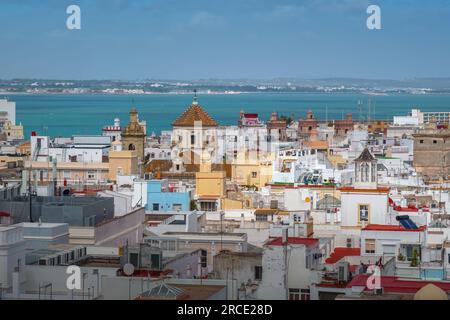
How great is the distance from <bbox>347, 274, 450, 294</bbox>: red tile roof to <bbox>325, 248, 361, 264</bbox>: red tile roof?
289 cm

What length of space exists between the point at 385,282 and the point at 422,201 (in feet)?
42.6

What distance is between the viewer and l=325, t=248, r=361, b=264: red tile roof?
17.6 m

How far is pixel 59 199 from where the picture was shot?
69.3 feet

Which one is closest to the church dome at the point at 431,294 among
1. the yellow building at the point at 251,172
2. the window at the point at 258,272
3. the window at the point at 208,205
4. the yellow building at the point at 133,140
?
the window at the point at 258,272

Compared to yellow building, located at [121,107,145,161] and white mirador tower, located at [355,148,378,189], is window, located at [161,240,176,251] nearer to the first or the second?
white mirador tower, located at [355,148,378,189]

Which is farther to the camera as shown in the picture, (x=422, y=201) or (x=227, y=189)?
(x=227, y=189)

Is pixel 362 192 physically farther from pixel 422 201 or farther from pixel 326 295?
pixel 326 295

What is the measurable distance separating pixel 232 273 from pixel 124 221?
4.51 m

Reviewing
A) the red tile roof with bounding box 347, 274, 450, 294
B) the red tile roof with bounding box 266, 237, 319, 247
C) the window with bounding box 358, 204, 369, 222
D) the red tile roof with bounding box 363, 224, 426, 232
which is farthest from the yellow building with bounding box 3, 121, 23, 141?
the red tile roof with bounding box 347, 274, 450, 294

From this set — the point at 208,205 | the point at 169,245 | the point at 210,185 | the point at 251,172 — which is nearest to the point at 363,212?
the point at 169,245

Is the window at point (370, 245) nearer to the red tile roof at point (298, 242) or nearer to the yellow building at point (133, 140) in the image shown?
the red tile roof at point (298, 242)
